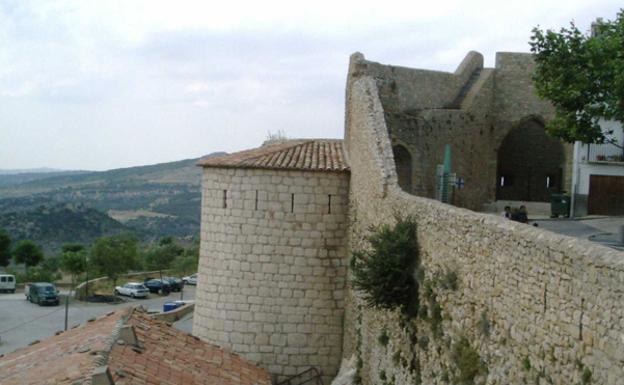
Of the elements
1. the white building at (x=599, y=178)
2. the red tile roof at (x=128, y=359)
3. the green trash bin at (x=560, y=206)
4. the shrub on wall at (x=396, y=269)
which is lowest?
the red tile roof at (x=128, y=359)

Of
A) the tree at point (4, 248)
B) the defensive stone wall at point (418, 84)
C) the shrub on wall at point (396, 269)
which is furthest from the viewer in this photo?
the tree at point (4, 248)

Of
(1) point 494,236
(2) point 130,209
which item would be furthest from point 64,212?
(1) point 494,236

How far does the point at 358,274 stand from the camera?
442 inches

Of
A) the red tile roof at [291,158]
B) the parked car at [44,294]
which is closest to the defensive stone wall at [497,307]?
the red tile roof at [291,158]

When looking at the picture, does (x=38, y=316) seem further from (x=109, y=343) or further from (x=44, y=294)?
(x=109, y=343)

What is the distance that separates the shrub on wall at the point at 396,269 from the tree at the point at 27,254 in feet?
204

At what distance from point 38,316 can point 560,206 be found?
103ft

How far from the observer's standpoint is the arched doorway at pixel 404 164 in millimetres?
22234

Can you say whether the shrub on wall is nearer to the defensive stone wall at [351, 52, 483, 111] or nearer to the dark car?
the defensive stone wall at [351, 52, 483, 111]

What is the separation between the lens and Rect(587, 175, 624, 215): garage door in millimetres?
23016

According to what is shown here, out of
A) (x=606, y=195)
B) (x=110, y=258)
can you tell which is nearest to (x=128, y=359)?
(x=606, y=195)

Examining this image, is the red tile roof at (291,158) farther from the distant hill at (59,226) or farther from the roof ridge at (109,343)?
the distant hill at (59,226)

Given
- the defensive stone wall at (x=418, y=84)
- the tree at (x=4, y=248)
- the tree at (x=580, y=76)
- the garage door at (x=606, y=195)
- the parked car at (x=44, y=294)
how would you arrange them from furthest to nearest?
the tree at (x=4, y=248)
the parked car at (x=44, y=294)
the garage door at (x=606, y=195)
the defensive stone wall at (x=418, y=84)
the tree at (x=580, y=76)

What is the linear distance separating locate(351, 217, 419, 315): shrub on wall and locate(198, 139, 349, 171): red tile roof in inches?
253
